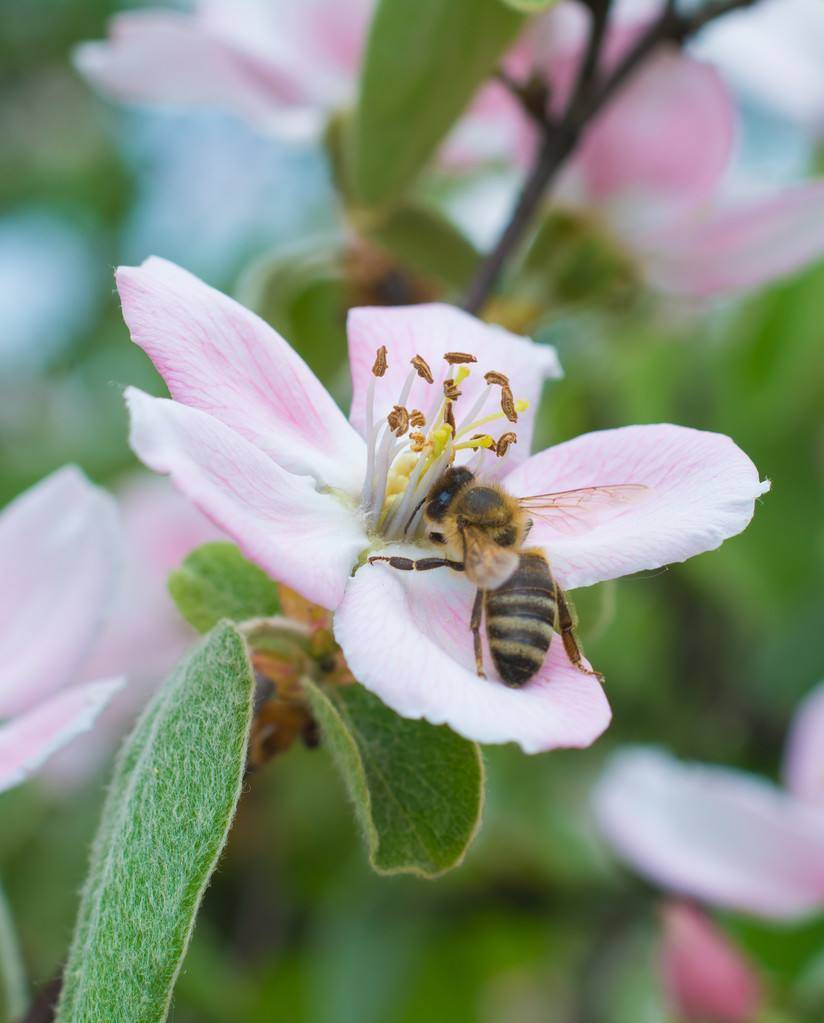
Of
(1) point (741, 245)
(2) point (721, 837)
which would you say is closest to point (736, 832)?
(2) point (721, 837)

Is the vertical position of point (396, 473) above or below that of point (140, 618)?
above

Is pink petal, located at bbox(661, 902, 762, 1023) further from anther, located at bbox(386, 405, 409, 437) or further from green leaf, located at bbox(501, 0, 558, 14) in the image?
green leaf, located at bbox(501, 0, 558, 14)

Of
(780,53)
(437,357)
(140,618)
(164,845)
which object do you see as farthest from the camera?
(140,618)

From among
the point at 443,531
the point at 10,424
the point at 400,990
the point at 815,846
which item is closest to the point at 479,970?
the point at 400,990

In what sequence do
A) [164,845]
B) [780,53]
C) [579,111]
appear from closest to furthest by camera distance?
[164,845] → [579,111] → [780,53]

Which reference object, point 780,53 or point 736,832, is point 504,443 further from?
point 780,53

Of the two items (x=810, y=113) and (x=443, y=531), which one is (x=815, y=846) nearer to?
(x=443, y=531)

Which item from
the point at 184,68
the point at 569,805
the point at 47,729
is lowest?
the point at 569,805
